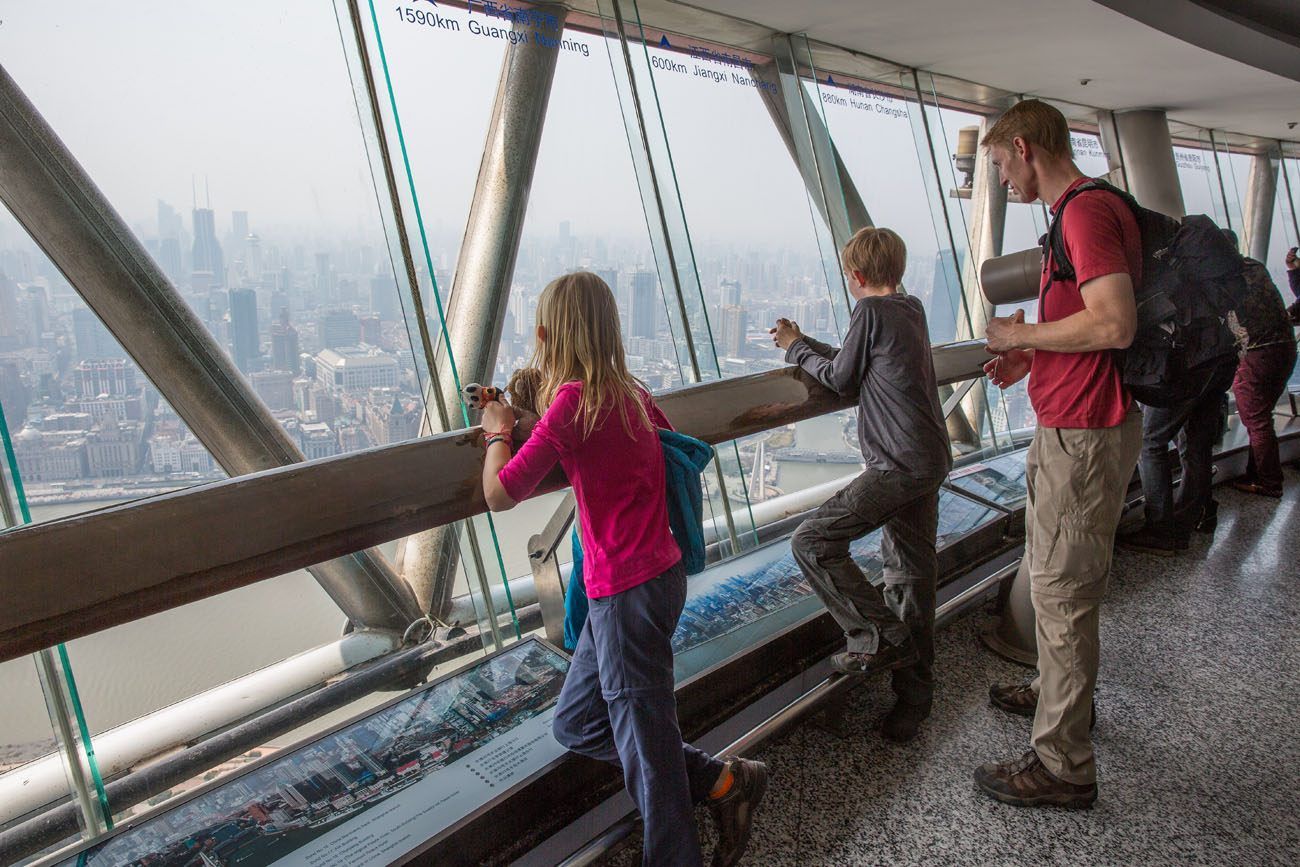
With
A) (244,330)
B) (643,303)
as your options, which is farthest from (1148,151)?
(244,330)

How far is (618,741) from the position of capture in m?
1.65

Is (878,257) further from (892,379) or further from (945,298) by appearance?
(945,298)

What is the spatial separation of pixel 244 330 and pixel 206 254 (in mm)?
225

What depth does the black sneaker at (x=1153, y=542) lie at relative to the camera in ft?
13.1

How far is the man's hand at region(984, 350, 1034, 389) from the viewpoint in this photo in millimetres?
2354

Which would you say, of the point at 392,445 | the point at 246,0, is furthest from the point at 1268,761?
the point at 246,0

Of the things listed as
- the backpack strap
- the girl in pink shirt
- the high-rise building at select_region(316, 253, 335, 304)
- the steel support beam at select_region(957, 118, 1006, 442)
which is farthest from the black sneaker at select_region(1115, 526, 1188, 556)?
the high-rise building at select_region(316, 253, 335, 304)

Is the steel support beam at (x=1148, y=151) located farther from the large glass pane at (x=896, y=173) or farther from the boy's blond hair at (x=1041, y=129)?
the boy's blond hair at (x=1041, y=129)

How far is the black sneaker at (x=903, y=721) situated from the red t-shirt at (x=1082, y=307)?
2.96ft

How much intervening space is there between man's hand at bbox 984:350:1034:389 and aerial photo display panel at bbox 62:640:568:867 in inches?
58.6

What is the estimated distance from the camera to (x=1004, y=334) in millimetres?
2133

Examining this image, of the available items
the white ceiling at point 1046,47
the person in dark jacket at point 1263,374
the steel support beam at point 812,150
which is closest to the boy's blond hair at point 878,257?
the white ceiling at point 1046,47

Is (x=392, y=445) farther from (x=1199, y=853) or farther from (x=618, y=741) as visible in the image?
(x=1199, y=853)

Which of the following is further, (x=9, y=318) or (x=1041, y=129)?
(x=1041, y=129)
